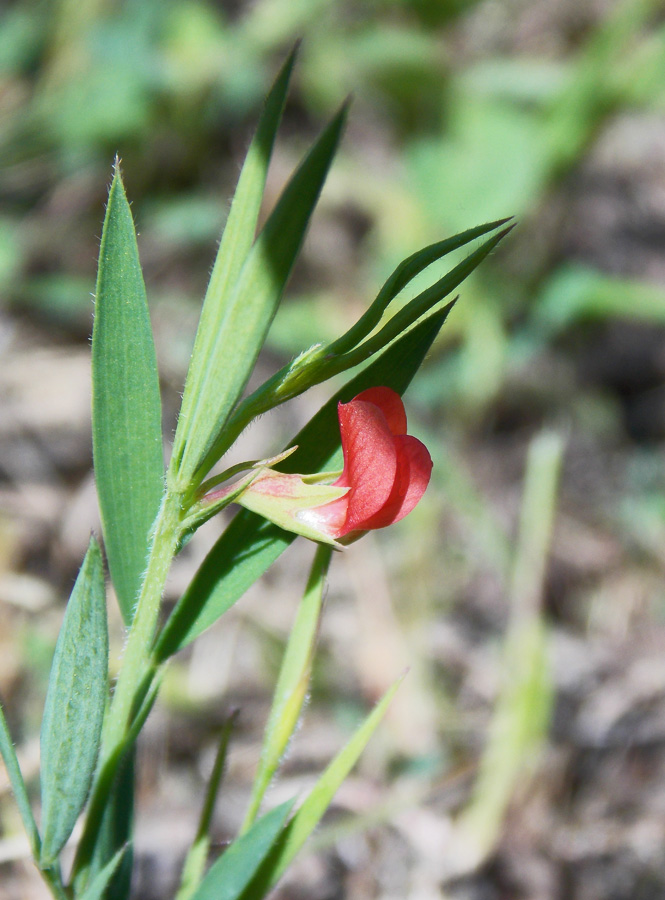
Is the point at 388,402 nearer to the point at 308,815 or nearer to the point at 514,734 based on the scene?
the point at 308,815

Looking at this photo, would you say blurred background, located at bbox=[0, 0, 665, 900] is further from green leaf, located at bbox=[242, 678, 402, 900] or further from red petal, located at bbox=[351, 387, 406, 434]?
red petal, located at bbox=[351, 387, 406, 434]

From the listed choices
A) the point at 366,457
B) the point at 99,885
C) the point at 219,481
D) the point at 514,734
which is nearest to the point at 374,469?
the point at 366,457

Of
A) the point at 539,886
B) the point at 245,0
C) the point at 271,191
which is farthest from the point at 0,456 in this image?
the point at 245,0

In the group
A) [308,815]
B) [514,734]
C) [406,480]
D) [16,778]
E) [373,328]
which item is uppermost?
[373,328]

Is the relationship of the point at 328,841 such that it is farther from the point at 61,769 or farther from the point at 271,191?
the point at 271,191

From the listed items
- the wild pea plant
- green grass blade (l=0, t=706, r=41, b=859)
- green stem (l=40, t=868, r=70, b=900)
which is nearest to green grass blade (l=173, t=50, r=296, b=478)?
the wild pea plant
